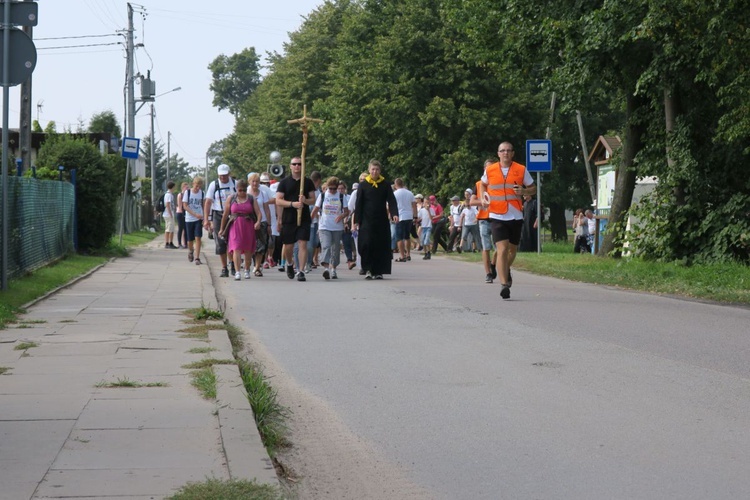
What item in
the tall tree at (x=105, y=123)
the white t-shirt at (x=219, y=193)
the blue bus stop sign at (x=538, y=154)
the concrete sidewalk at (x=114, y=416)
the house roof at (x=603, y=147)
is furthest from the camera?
the tall tree at (x=105, y=123)

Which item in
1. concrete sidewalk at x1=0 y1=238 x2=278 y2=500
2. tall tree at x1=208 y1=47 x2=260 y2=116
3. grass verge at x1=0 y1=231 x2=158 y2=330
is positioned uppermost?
tall tree at x1=208 y1=47 x2=260 y2=116

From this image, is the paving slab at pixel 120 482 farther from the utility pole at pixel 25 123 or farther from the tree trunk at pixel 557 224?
the tree trunk at pixel 557 224

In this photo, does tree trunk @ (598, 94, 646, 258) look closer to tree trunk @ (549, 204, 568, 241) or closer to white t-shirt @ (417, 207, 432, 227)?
white t-shirt @ (417, 207, 432, 227)

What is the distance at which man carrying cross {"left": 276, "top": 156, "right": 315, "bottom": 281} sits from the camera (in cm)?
2027

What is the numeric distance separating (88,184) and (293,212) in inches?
328

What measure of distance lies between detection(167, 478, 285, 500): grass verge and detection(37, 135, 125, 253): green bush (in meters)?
22.5

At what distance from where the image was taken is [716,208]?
22.7m

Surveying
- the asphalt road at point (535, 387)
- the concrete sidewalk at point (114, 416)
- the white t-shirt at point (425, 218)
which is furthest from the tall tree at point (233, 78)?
the concrete sidewalk at point (114, 416)

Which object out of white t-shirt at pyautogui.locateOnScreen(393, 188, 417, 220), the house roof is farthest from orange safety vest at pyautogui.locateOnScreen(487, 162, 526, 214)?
the house roof

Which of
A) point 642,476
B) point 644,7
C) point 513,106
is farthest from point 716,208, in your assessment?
point 513,106

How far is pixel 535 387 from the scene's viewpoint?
8.31 m

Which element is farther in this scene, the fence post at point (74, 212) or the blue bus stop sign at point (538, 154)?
the blue bus stop sign at point (538, 154)

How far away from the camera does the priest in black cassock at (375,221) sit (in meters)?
20.1

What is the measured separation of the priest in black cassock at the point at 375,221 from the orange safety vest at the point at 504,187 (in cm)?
407
